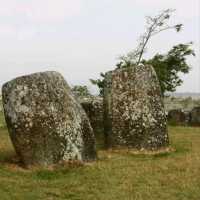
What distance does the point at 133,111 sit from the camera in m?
13.6

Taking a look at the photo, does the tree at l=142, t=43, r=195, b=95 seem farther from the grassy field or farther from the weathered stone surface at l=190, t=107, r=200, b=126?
the grassy field

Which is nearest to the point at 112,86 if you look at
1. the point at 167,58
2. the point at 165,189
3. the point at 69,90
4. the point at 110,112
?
the point at 110,112

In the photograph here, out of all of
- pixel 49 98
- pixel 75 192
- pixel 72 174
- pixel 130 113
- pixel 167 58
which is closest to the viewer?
pixel 75 192

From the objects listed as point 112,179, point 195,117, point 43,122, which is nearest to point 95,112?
point 195,117

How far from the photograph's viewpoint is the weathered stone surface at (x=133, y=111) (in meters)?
13.6

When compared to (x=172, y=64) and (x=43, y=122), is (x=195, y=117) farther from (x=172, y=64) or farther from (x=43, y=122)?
(x=43, y=122)

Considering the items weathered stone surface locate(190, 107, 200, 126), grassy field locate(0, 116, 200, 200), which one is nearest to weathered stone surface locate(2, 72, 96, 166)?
grassy field locate(0, 116, 200, 200)

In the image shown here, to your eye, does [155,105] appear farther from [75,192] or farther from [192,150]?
[75,192]

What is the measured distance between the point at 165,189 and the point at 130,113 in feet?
13.2

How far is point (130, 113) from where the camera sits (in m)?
13.6

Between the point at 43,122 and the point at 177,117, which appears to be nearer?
the point at 43,122

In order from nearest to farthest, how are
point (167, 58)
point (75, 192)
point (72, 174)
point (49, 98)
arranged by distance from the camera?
1. point (75, 192)
2. point (72, 174)
3. point (49, 98)
4. point (167, 58)

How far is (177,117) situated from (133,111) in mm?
10192

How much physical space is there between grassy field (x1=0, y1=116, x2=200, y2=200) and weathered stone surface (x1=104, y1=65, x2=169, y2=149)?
20.5 inches
